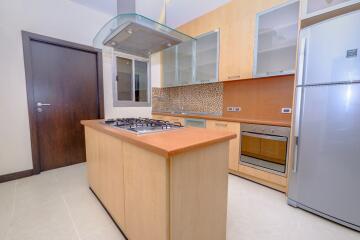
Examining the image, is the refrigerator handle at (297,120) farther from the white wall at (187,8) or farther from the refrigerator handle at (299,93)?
the white wall at (187,8)

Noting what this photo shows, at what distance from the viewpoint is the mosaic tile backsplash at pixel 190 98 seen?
3.05 meters

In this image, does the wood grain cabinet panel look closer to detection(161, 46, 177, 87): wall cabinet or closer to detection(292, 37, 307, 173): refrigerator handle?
detection(292, 37, 307, 173): refrigerator handle

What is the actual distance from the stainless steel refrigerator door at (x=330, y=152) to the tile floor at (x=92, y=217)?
0.19 m

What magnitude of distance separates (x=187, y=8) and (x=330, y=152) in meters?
2.59

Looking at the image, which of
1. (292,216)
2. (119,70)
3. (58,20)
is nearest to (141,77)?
(119,70)

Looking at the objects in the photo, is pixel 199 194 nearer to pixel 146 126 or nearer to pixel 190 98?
pixel 146 126

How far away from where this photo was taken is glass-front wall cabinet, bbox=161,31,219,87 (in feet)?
9.18

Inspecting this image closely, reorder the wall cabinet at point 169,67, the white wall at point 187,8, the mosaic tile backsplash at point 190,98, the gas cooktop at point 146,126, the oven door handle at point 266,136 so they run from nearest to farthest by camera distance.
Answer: the gas cooktop at point 146,126
the oven door handle at point 266,136
the white wall at point 187,8
the mosaic tile backsplash at point 190,98
the wall cabinet at point 169,67

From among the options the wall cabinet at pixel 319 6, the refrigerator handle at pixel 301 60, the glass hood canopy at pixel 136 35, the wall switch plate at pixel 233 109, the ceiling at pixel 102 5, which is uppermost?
the ceiling at pixel 102 5

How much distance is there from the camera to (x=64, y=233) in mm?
1328

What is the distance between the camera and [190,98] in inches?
139

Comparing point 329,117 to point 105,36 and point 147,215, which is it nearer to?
point 147,215

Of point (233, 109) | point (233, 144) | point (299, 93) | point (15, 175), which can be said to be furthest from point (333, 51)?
point (15, 175)

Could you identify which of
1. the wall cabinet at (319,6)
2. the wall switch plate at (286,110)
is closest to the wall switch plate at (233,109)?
the wall switch plate at (286,110)
